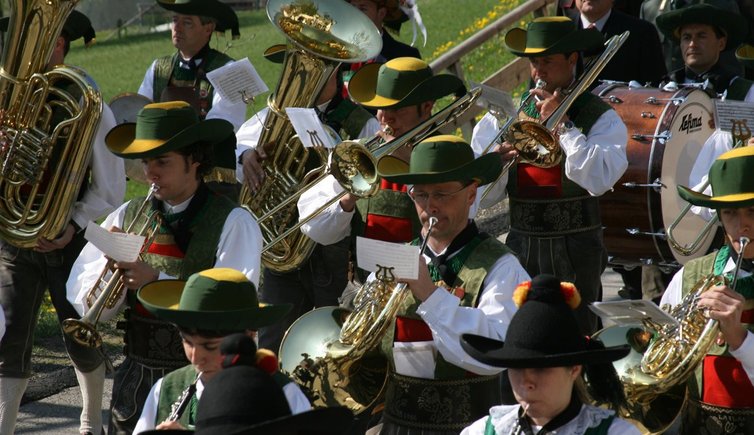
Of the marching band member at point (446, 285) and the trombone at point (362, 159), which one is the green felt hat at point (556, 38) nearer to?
the trombone at point (362, 159)

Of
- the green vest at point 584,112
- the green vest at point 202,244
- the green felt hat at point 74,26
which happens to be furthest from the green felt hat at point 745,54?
the green felt hat at point 74,26

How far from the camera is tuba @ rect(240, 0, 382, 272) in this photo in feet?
25.5

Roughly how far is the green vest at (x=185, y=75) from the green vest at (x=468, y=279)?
3.22 m

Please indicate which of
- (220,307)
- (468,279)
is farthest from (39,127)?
(220,307)

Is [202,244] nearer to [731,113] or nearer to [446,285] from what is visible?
[446,285]

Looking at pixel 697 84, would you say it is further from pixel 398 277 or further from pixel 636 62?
pixel 398 277

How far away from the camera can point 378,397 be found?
19.8ft

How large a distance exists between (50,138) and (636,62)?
4.25 meters

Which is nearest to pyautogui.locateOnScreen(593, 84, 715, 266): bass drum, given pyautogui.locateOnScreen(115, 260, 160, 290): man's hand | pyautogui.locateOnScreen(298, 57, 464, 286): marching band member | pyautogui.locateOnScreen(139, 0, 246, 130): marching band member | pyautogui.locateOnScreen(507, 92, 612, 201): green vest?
pyautogui.locateOnScreen(507, 92, 612, 201): green vest

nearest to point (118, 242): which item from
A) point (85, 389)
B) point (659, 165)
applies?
point (85, 389)

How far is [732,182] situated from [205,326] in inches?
84.6

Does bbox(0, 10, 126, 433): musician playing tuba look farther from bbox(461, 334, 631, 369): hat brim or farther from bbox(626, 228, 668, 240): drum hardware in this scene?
bbox(461, 334, 631, 369): hat brim

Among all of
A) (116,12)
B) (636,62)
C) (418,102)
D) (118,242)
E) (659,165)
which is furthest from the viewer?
(116,12)

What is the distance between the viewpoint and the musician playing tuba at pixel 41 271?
756 cm
